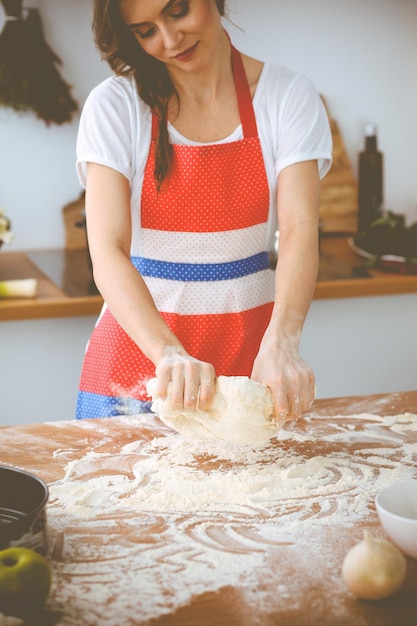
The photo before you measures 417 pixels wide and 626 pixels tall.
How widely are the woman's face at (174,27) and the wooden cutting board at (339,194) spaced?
4.84ft

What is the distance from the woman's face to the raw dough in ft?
1.99

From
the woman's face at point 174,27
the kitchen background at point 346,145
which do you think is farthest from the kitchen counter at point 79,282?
the woman's face at point 174,27

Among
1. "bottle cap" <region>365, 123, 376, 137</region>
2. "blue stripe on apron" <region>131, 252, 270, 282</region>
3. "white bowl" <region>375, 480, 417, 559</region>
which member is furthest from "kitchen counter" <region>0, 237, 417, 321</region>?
"white bowl" <region>375, 480, 417, 559</region>

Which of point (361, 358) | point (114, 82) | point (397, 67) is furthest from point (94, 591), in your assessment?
point (397, 67)

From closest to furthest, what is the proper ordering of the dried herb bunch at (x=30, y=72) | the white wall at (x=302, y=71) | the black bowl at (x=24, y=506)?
1. the black bowl at (x=24, y=506)
2. the dried herb bunch at (x=30, y=72)
3. the white wall at (x=302, y=71)

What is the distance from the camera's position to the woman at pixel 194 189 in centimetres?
A: 160

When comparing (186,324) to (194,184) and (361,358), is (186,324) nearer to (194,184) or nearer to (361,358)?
(194,184)

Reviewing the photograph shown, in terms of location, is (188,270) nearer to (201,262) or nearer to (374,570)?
(201,262)

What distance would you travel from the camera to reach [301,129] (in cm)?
173

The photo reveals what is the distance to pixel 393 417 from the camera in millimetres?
1563

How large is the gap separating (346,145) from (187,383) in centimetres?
200

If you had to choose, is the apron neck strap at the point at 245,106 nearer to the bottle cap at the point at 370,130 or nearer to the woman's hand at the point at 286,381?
the woman's hand at the point at 286,381

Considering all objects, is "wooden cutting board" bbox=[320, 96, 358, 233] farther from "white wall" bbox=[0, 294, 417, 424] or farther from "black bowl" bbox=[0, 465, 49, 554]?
"black bowl" bbox=[0, 465, 49, 554]

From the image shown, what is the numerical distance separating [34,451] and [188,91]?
0.79 m
